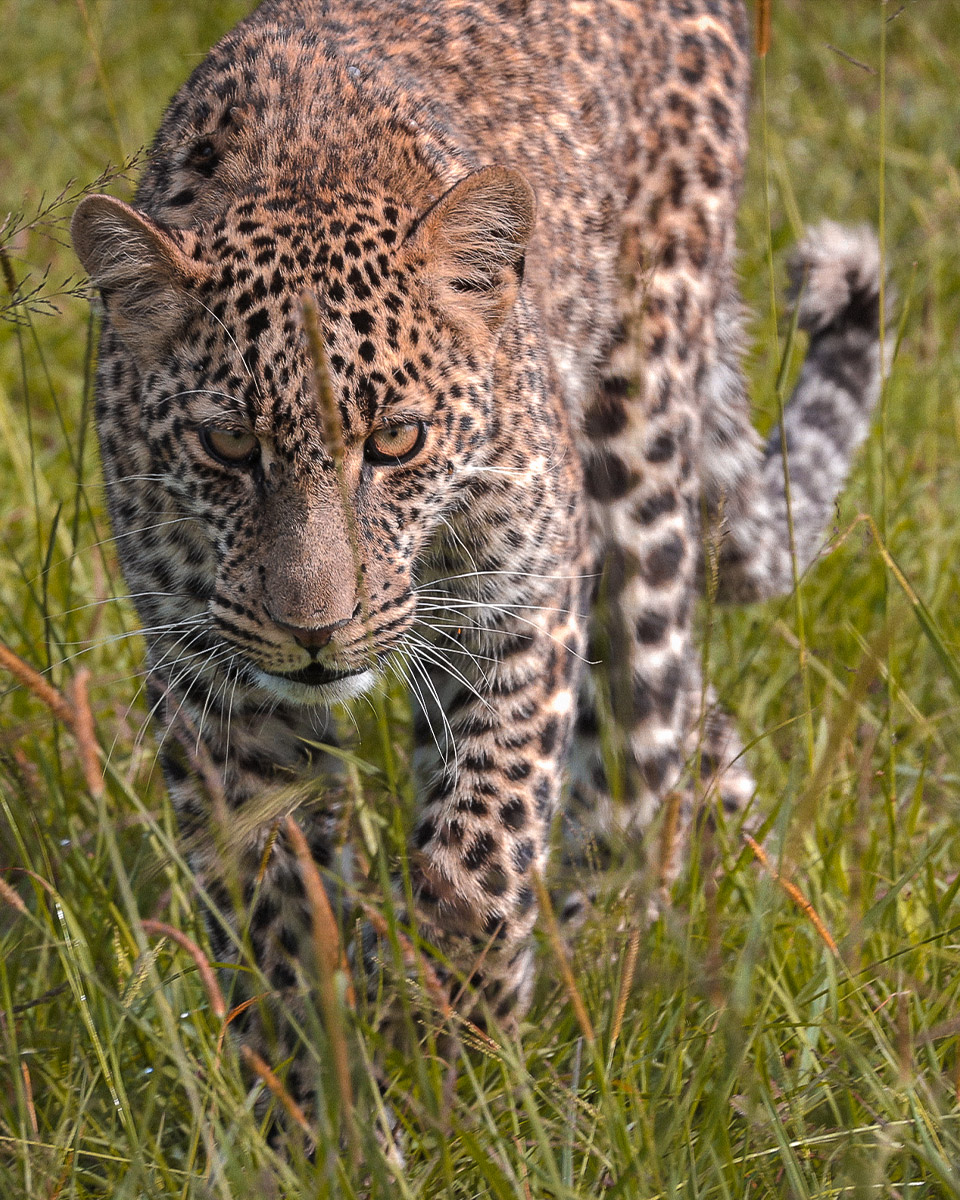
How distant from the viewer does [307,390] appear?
3.35 m

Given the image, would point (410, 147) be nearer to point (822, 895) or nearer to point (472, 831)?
point (472, 831)

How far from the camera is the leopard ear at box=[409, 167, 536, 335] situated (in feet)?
12.1

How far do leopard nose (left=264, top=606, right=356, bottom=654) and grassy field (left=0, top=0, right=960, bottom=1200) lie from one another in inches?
12.7

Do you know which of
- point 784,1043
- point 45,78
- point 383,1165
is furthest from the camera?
point 45,78

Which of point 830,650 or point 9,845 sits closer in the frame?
point 9,845

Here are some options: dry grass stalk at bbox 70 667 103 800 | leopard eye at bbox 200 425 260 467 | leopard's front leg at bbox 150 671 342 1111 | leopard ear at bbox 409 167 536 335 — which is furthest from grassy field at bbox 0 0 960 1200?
leopard ear at bbox 409 167 536 335

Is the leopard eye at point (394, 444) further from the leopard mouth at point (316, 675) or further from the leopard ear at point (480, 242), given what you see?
the leopard mouth at point (316, 675)

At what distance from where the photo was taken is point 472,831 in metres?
4.18

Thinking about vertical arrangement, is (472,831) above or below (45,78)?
below

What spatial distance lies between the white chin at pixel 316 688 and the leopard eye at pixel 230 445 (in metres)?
0.49

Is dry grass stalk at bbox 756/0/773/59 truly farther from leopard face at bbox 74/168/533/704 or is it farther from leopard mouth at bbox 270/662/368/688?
leopard mouth at bbox 270/662/368/688

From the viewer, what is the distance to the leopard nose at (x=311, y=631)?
3398 millimetres

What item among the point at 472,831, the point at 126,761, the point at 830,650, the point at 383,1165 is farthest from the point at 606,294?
the point at 383,1165

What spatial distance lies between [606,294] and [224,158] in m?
1.50
